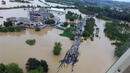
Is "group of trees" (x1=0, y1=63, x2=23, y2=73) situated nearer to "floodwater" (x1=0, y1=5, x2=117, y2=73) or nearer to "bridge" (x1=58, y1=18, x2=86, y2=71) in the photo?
"floodwater" (x1=0, y1=5, x2=117, y2=73)

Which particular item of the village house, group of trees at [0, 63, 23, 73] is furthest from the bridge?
the village house

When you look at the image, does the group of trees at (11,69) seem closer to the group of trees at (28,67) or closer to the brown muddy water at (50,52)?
the group of trees at (28,67)

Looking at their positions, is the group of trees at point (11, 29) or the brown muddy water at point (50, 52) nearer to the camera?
the brown muddy water at point (50, 52)

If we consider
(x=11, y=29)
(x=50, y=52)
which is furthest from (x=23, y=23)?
(x=50, y=52)

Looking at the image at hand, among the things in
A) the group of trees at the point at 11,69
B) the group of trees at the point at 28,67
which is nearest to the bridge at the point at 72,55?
the group of trees at the point at 28,67

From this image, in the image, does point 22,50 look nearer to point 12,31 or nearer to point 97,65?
point 12,31

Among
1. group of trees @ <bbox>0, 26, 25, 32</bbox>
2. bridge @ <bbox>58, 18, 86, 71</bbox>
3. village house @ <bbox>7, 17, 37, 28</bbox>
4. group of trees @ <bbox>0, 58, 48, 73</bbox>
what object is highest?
village house @ <bbox>7, 17, 37, 28</bbox>

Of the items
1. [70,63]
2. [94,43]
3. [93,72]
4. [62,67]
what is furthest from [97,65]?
[94,43]

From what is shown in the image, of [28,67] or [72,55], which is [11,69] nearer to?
[28,67]
